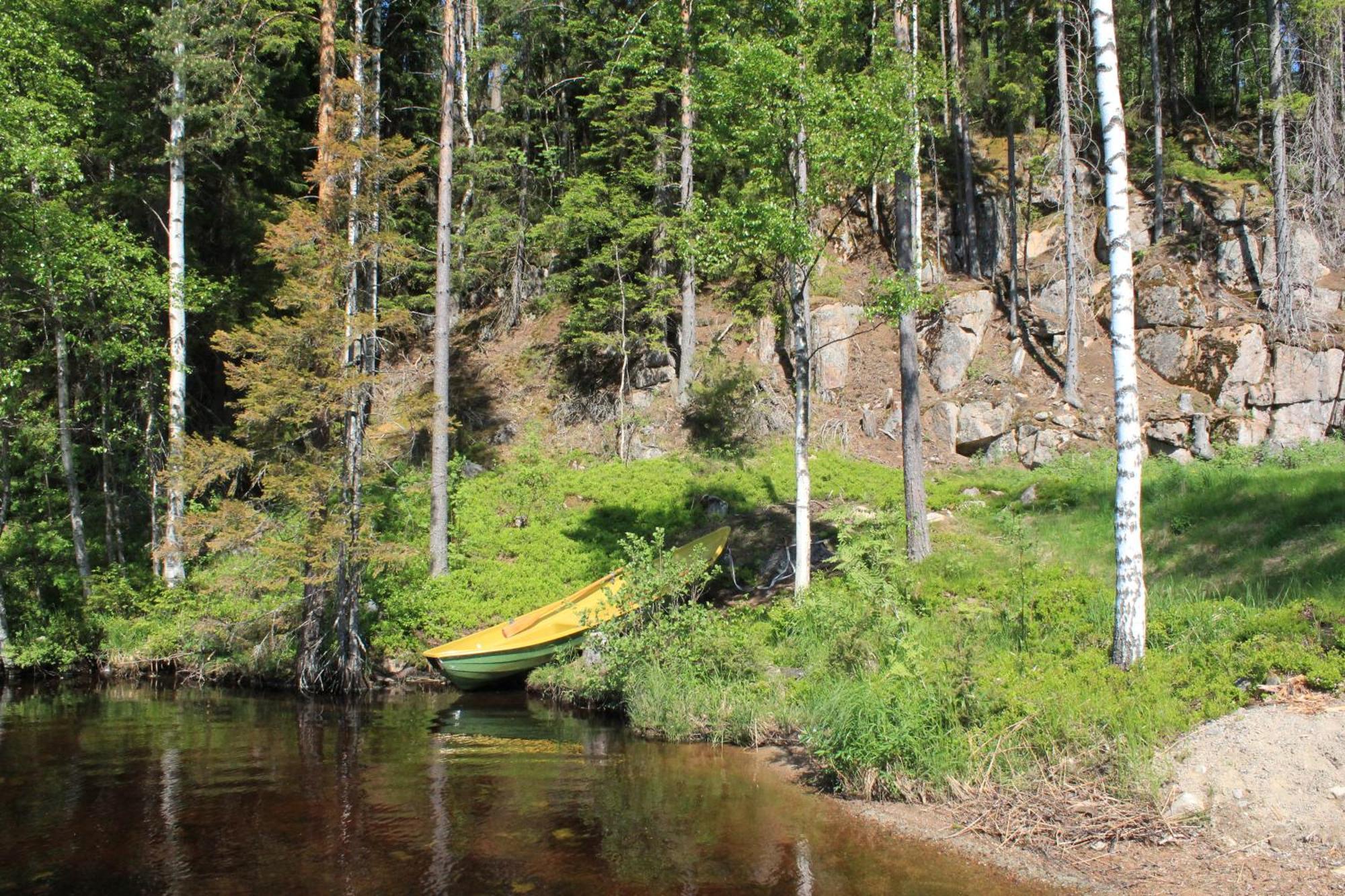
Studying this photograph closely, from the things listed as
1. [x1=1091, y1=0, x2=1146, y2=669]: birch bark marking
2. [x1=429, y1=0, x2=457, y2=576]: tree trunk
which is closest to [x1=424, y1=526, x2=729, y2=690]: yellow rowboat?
[x1=429, y1=0, x2=457, y2=576]: tree trunk

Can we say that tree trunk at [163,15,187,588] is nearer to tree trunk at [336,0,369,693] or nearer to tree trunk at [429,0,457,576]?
tree trunk at [336,0,369,693]

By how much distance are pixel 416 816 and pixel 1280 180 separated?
24513mm

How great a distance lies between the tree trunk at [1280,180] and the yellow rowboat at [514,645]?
1660cm

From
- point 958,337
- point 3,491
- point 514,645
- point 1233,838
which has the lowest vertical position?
point 1233,838

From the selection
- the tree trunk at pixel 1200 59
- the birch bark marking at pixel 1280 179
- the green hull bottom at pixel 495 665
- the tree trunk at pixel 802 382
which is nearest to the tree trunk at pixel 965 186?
the birch bark marking at pixel 1280 179

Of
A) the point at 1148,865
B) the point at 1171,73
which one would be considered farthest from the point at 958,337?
the point at 1148,865

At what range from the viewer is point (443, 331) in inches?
724

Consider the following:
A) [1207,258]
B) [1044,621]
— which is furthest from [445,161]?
[1207,258]

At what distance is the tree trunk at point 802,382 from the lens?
13.8 m

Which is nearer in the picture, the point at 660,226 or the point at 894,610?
the point at 894,610

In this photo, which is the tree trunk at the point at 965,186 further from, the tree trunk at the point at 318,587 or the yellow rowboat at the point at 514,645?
the tree trunk at the point at 318,587

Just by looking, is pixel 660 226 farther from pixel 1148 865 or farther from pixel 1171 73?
pixel 1171 73

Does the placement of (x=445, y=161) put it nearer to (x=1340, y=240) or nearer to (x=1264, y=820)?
(x=1264, y=820)

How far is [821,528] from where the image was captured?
1694 cm
